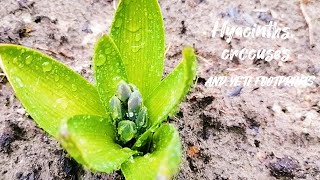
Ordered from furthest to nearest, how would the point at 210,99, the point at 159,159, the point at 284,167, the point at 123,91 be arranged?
1. the point at 210,99
2. the point at 284,167
3. the point at 123,91
4. the point at 159,159

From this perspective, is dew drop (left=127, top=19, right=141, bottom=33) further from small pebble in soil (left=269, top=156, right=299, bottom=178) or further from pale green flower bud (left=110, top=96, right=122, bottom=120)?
small pebble in soil (left=269, top=156, right=299, bottom=178)

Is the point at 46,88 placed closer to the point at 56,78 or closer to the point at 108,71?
the point at 56,78

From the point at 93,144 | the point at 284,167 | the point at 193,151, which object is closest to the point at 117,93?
the point at 93,144

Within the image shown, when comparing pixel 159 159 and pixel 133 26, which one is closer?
pixel 159 159

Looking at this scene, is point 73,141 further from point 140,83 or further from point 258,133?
point 258,133

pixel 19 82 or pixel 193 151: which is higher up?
pixel 19 82

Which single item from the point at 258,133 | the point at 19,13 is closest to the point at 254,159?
the point at 258,133

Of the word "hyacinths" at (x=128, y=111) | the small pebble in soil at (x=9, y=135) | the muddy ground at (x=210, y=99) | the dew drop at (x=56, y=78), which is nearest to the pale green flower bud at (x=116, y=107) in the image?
the word "hyacinths" at (x=128, y=111)
